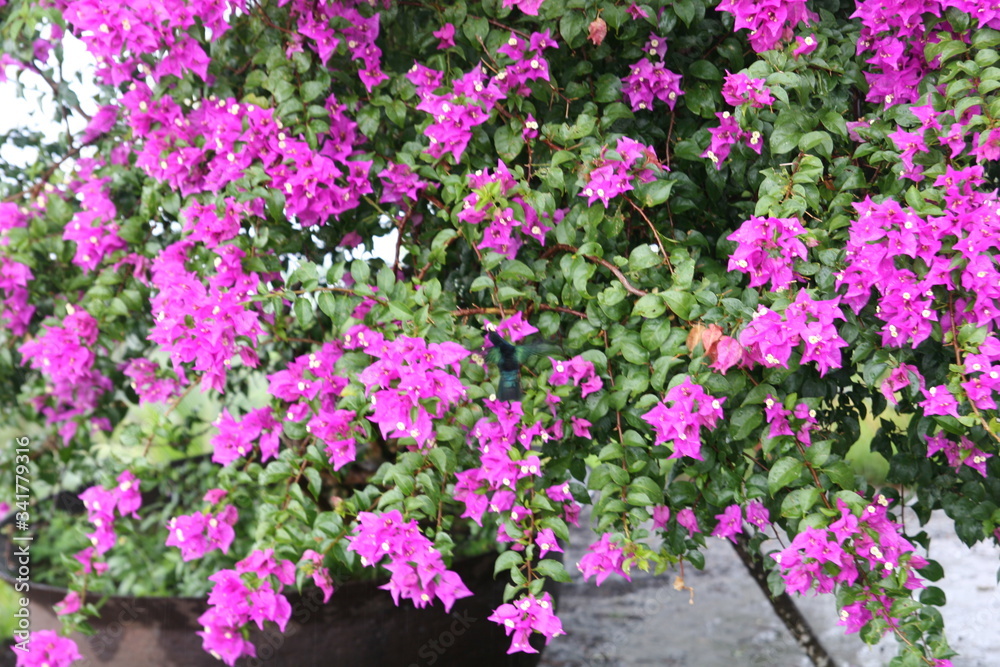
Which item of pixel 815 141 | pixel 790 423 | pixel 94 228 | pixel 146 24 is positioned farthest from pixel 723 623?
pixel 146 24

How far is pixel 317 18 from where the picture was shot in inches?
46.6

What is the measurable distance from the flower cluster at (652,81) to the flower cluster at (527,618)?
25.5 inches

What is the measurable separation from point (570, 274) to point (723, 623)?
1477 mm

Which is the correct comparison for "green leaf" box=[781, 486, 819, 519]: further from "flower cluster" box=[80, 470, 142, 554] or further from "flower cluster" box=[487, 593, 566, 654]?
"flower cluster" box=[80, 470, 142, 554]

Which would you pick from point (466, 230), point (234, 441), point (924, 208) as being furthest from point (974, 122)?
point (234, 441)

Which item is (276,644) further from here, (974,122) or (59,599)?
(974,122)

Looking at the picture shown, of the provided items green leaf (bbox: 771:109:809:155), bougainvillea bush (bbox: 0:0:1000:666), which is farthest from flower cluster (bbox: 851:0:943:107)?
green leaf (bbox: 771:109:809:155)

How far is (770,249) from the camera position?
996mm

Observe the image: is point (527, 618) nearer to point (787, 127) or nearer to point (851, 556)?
point (851, 556)

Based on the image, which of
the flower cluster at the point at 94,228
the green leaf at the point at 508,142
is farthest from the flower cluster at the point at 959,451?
the flower cluster at the point at 94,228

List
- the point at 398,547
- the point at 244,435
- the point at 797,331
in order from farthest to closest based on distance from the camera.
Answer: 1. the point at 244,435
2. the point at 398,547
3. the point at 797,331

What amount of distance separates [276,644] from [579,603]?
1.06 meters

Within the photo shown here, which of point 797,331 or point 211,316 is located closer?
point 797,331

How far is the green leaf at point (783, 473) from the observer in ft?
3.24
